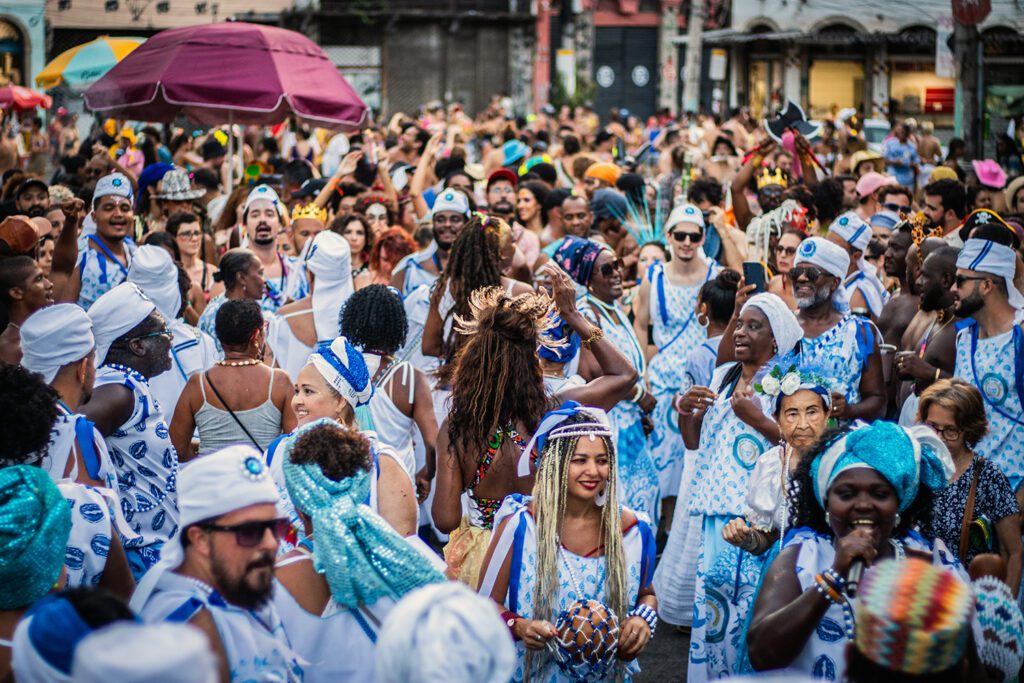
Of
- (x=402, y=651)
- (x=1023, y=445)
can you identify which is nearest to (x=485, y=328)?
(x=402, y=651)

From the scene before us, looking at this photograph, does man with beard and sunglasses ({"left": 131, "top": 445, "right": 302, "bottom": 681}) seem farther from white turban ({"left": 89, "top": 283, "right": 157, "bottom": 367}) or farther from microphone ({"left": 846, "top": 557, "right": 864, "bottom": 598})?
white turban ({"left": 89, "top": 283, "right": 157, "bottom": 367})

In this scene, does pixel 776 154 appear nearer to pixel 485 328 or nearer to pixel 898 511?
pixel 485 328

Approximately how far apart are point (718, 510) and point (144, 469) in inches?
99.7

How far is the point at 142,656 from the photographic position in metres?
2.36

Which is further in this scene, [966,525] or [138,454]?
[138,454]

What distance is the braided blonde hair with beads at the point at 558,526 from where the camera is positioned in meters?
4.07

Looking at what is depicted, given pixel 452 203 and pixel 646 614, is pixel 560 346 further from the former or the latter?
pixel 452 203

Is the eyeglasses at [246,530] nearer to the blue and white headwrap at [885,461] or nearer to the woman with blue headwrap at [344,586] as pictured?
the woman with blue headwrap at [344,586]

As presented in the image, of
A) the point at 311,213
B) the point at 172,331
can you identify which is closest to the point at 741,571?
the point at 172,331

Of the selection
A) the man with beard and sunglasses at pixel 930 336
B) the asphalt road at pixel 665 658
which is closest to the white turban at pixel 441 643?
the asphalt road at pixel 665 658

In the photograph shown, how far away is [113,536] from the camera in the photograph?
404cm

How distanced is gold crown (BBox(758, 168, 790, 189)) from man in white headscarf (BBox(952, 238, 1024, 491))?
586 cm

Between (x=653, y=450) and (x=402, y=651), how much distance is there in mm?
5459

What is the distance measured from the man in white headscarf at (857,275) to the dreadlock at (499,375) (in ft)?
12.4
